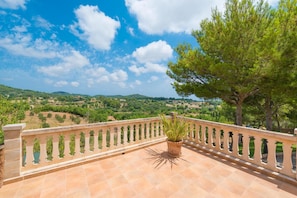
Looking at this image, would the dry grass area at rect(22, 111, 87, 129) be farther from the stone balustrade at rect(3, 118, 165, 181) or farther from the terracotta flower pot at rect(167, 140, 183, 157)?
the terracotta flower pot at rect(167, 140, 183, 157)

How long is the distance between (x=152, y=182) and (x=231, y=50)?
15.3 feet

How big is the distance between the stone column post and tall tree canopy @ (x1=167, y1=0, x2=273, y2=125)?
17.4 feet

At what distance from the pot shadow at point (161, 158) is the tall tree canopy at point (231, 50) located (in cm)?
330

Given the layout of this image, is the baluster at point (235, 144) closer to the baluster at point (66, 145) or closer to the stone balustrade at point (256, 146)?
the stone balustrade at point (256, 146)

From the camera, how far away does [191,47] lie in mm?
6199

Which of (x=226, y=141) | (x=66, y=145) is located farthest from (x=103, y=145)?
(x=226, y=141)

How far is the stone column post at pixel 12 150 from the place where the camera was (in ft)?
7.84

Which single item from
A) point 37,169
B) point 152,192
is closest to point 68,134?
point 37,169

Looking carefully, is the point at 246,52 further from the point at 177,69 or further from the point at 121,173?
the point at 121,173

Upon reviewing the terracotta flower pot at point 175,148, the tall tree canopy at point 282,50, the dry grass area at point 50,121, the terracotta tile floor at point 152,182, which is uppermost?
the tall tree canopy at point 282,50

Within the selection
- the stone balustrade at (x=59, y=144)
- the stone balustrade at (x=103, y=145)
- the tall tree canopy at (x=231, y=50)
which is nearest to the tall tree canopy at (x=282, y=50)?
the tall tree canopy at (x=231, y=50)

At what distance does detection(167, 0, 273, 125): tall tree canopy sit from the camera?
4.67 m

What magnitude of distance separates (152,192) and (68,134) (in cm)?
207

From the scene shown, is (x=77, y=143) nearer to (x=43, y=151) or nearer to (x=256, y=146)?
(x=43, y=151)
